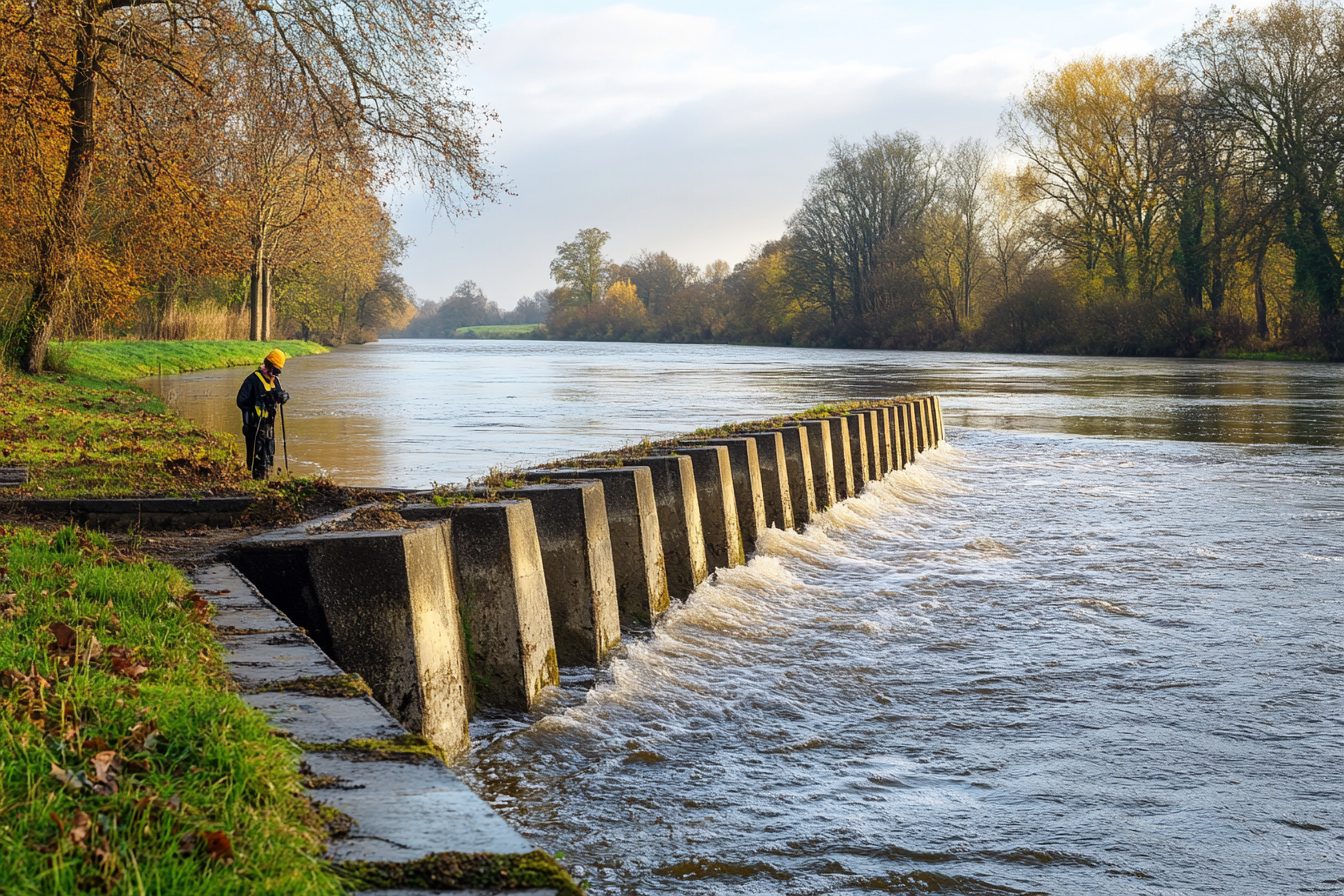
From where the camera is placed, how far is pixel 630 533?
7273 mm

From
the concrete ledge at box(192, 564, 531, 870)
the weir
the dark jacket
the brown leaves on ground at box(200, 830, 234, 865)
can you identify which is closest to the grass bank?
the dark jacket

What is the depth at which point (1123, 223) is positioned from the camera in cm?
5262

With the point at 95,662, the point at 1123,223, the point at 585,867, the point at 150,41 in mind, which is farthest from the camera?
the point at 1123,223

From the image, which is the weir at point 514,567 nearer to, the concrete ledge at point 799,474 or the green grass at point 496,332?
the concrete ledge at point 799,474

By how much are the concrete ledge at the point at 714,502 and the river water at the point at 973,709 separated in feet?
1.09

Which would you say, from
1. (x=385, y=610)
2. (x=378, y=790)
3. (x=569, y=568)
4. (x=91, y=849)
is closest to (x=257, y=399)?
(x=569, y=568)

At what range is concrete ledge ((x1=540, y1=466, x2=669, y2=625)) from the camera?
7258mm

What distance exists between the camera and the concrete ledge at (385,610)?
4773 millimetres

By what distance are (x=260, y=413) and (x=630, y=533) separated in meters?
4.86

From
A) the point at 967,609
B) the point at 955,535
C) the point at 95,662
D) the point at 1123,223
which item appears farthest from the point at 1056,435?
the point at 1123,223

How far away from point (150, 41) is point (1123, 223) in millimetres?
47792

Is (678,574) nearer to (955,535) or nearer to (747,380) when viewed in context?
(955,535)

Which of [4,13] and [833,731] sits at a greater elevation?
[4,13]

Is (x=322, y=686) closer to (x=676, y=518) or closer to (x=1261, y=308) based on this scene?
(x=676, y=518)
